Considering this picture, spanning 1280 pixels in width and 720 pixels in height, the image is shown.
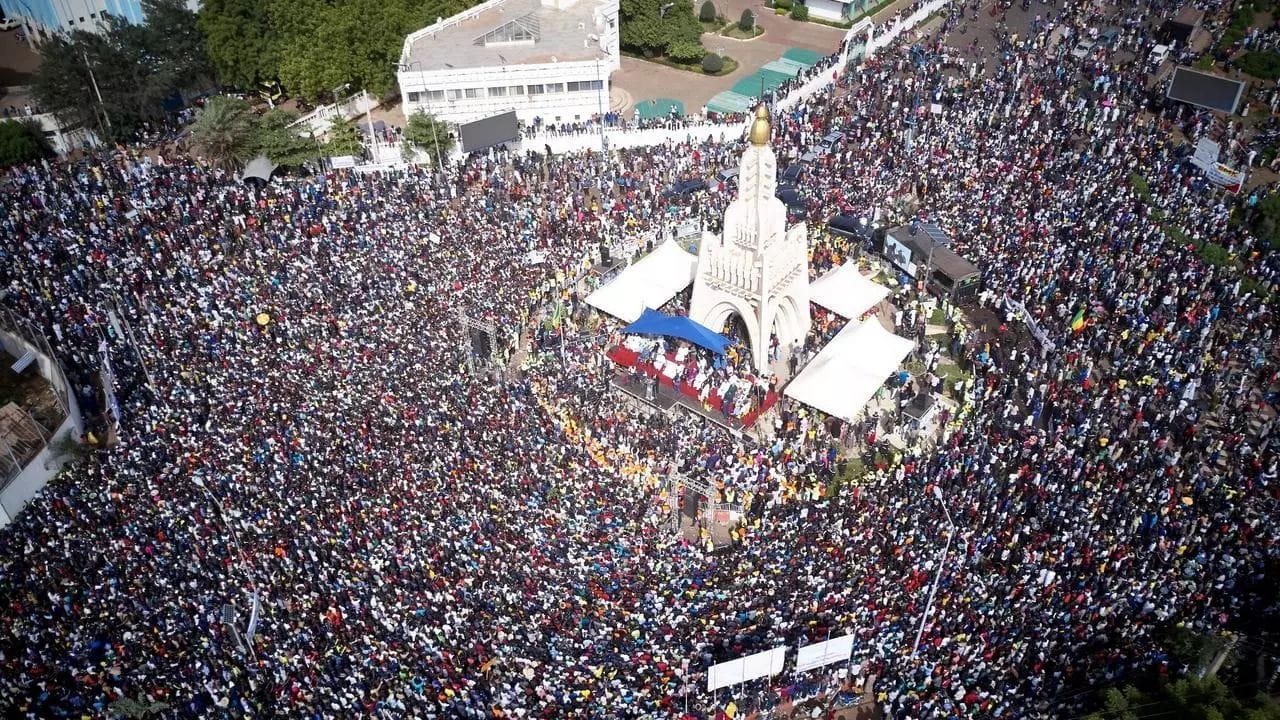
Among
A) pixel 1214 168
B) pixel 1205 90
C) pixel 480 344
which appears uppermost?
pixel 1205 90

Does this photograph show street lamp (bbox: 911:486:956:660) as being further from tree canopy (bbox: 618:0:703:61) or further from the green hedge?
tree canopy (bbox: 618:0:703:61)

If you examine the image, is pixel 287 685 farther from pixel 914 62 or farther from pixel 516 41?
pixel 914 62

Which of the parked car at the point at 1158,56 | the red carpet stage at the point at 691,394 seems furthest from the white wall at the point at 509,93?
the parked car at the point at 1158,56

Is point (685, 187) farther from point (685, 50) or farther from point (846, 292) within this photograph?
point (685, 50)

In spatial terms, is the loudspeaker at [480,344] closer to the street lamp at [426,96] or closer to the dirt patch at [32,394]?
the dirt patch at [32,394]

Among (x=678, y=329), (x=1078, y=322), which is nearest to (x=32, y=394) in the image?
(x=678, y=329)

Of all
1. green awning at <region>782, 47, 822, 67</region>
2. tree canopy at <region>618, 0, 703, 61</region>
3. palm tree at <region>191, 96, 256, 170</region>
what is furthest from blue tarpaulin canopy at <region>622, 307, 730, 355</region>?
green awning at <region>782, 47, 822, 67</region>
